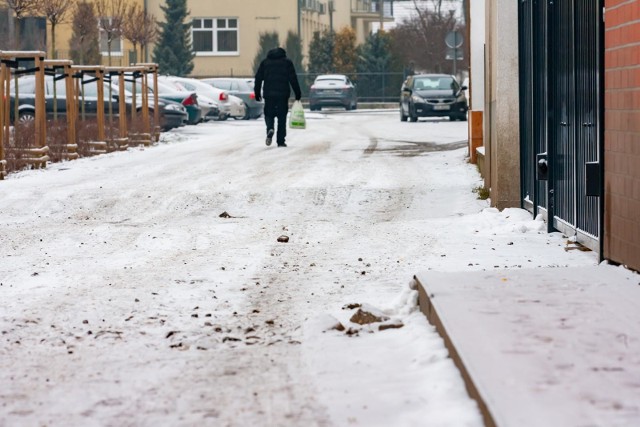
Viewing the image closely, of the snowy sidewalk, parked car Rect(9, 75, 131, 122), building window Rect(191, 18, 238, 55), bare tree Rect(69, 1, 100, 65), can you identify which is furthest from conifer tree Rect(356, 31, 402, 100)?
the snowy sidewalk

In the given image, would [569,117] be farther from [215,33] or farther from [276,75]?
[215,33]

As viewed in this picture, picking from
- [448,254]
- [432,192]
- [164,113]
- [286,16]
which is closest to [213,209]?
[432,192]

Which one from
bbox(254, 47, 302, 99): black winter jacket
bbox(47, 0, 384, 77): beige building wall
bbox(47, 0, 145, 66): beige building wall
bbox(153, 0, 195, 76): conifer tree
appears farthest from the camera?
bbox(47, 0, 384, 77): beige building wall

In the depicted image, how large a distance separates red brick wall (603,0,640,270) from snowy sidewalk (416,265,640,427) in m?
0.39

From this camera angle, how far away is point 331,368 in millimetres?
5859

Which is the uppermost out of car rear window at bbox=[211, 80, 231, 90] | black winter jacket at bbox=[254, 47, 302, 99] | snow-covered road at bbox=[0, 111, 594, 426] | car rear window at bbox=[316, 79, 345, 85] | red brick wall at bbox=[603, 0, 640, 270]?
car rear window at bbox=[316, 79, 345, 85]

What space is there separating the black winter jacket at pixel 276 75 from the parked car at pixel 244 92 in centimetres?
1774

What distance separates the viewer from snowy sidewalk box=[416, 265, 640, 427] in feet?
15.1

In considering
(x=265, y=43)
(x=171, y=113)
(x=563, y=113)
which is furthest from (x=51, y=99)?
(x=265, y=43)

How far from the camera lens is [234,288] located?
27.2 feet

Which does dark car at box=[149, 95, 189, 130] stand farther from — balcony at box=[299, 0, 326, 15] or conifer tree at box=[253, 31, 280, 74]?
balcony at box=[299, 0, 326, 15]

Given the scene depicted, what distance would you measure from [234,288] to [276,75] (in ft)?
52.4

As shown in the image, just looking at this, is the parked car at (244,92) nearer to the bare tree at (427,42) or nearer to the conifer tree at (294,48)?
Answer: the conifer tree at (294,48)

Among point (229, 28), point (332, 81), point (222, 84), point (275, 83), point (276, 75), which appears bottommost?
point (275, 83)
